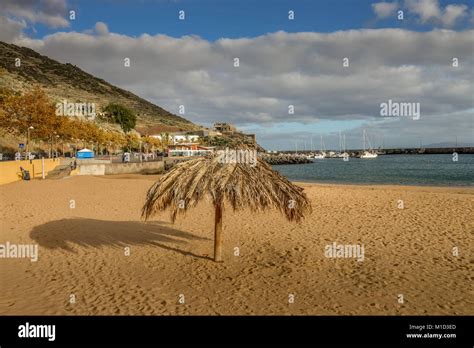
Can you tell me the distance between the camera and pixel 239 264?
8859mm

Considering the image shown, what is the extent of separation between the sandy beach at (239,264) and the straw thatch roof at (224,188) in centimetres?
171

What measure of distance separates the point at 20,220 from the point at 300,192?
11697 millimetres

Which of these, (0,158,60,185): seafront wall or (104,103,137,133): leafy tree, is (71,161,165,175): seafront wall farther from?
(104,103,137,133): leafy tree

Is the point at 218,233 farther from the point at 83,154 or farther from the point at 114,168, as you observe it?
the point at 83,154

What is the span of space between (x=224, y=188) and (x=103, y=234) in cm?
666

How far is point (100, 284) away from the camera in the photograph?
757 centimetres

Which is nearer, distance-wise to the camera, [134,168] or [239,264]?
[239,264]

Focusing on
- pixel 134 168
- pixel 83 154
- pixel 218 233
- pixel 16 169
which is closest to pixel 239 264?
pixel 218 233

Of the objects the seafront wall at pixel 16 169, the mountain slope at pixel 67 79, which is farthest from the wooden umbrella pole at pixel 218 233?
the mountain slope at pixel 67 79

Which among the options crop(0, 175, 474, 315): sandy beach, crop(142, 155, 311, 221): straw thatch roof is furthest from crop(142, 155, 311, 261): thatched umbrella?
crop(0, 175, 474, 315): sandy beach

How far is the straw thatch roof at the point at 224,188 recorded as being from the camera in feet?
24.4

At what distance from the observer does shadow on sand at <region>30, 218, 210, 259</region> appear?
1085 cm
